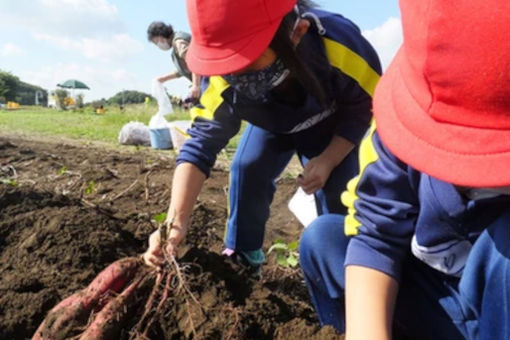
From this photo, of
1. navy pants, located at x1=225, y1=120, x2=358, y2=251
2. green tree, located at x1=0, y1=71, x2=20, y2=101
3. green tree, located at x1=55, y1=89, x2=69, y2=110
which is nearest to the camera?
navy pants, located at x1=225, y1=120, x2=358, y2=251

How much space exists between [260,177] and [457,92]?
1.59 metres

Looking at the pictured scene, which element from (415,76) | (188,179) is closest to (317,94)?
(188,179)

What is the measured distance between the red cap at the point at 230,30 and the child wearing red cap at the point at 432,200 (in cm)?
50

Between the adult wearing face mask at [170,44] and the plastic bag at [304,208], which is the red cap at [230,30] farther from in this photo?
the adult wearing face mask at [170,44]

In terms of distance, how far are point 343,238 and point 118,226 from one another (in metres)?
1.17

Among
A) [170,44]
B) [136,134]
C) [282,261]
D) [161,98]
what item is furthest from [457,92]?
[136,134]

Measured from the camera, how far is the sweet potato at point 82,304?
5.43 ft

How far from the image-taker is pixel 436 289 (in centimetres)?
142

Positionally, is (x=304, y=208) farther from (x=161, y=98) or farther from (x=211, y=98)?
(x=161, y=98)

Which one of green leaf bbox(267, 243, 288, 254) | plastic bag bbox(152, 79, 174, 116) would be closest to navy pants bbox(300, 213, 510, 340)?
green leaf bbox(267, 243, 288, 254)

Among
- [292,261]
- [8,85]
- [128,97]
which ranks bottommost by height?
[128,97]

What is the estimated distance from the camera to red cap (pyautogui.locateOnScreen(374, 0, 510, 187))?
0.82m

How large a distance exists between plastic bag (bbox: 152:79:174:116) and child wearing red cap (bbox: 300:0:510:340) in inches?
199

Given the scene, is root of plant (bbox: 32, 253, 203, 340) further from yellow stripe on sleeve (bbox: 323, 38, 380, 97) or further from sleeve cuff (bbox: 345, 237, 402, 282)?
yellow stripe on sleeve (bbox: 323, 38, 380, 97)
